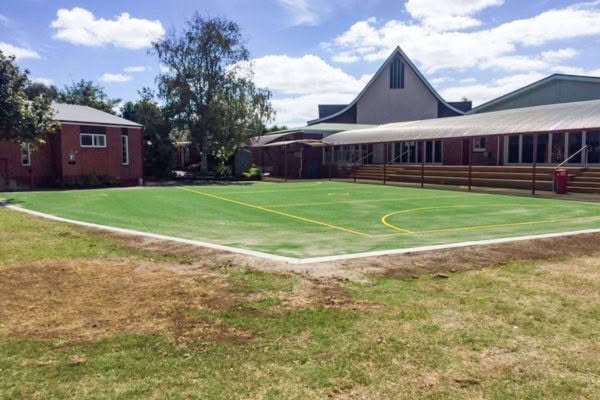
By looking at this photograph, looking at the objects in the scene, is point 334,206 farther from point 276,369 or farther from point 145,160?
point 145,160

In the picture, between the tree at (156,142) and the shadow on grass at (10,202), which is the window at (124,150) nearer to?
the tree at (156,142)

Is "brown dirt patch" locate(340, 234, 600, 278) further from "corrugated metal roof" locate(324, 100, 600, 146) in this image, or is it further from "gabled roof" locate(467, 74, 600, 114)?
"gabled roof" locate(467, 74, 600, 114)

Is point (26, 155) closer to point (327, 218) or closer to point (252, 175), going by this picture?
point (252, 175)

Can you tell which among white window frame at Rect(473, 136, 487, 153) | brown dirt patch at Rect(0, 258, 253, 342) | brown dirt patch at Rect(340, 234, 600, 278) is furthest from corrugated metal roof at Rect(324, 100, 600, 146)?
brown dirt patch at Rect(0, 258, 253, 342)

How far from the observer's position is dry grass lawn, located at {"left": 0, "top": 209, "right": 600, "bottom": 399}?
12.4 ft

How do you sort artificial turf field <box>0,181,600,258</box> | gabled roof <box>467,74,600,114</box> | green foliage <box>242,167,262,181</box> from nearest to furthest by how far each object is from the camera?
artificial turf field <box>0,181,600,258</box> → gabled roof <box>467,74,600,114</box> → green foliage <box>242,167,262,181</box>

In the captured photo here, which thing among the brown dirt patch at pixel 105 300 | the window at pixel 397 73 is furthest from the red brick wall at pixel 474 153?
the brown dirt patch at pixel 105 300

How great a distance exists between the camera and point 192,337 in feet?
15.6

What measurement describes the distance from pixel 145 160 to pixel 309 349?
37.8m

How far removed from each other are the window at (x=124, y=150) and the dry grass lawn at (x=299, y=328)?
26.0 m

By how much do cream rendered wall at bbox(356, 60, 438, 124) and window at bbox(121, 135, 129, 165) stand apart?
98.2 ft

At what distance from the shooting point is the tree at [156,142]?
39.6 meters

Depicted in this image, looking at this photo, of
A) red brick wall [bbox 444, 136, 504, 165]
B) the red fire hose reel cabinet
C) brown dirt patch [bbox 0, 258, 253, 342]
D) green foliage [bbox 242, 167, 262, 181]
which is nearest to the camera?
brown dirt patch [bbox 0, 258, 253, 342]

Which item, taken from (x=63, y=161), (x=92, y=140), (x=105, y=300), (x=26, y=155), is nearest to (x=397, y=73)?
(x=92, y=140)
